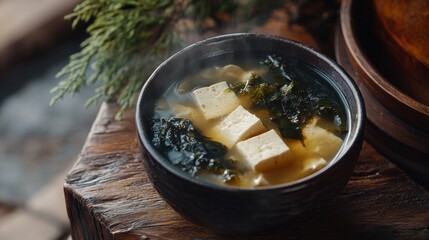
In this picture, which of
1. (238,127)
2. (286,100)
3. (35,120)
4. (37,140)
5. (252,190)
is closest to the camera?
(252,190)

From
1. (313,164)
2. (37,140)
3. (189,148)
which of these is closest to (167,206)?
(189,148)

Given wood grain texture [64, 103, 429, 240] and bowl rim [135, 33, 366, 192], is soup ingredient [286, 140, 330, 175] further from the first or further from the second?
wood grain texture [64, 103, 429, 240]

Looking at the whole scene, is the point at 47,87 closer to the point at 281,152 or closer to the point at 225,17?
the point at 225,17

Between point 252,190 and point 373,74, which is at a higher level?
point 252,190

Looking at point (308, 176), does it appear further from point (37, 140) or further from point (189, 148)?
point (37, 140)

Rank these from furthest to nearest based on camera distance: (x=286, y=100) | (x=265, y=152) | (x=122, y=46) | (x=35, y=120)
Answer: (x=35, y=120) < (x=122, y=46) < (x=286, y=100) < (x=265, y=152)

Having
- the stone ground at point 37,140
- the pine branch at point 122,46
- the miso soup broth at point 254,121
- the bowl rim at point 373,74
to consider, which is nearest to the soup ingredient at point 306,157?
the miso soup broth at point 254,121

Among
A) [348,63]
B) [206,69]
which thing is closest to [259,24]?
[348,63]

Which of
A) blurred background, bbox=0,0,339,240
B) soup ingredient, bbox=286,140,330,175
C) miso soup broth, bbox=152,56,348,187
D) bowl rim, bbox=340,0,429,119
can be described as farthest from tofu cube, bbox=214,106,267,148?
blurred background, bbox=0,0,339,240
